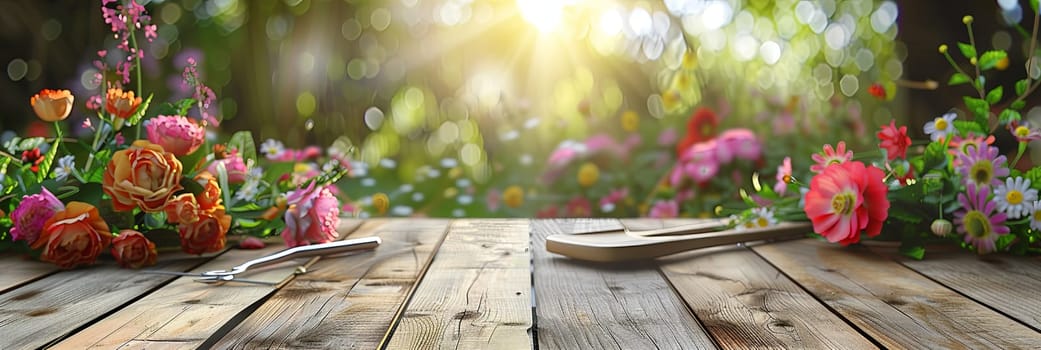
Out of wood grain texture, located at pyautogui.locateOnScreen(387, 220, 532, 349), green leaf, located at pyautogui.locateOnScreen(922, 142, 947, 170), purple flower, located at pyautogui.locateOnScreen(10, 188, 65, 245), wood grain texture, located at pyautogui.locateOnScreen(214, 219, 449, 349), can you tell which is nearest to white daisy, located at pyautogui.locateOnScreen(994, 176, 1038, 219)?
green leaf, located at pyautogui.locateOnScreen(922, 142, 947, 170)

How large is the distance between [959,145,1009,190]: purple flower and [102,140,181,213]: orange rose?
1.16m

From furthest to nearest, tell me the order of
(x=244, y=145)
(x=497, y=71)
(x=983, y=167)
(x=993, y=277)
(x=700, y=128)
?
(x=497, y=71)
(x=700, y=128)
(x=244, y=145)
(x=983, y=167)
(x=993, y=277)

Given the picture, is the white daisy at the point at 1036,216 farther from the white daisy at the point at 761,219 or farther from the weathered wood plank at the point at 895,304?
the white daisy at the point at 761,219

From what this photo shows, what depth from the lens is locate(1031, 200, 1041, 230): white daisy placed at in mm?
1201

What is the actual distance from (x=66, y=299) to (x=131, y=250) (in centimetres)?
22

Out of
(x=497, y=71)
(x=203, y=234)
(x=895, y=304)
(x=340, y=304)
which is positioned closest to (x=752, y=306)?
(x=895, y=304)

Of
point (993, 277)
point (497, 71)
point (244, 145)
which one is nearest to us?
point (993, 277)

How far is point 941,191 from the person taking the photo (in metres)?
1.33

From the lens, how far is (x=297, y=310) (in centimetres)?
89

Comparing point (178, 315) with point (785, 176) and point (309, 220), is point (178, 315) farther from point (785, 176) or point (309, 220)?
point (785, 176)

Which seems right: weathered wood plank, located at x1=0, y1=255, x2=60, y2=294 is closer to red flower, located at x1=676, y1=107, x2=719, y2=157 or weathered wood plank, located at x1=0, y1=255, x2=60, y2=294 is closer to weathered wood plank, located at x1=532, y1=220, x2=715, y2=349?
weathered wood plank, located at x1=532, y1=220, x2=715, y2=349

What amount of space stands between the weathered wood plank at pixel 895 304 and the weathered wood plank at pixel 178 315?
2.00ft

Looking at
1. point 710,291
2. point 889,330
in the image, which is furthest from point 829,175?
point 889,330

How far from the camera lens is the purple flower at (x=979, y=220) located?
4.09 feet
